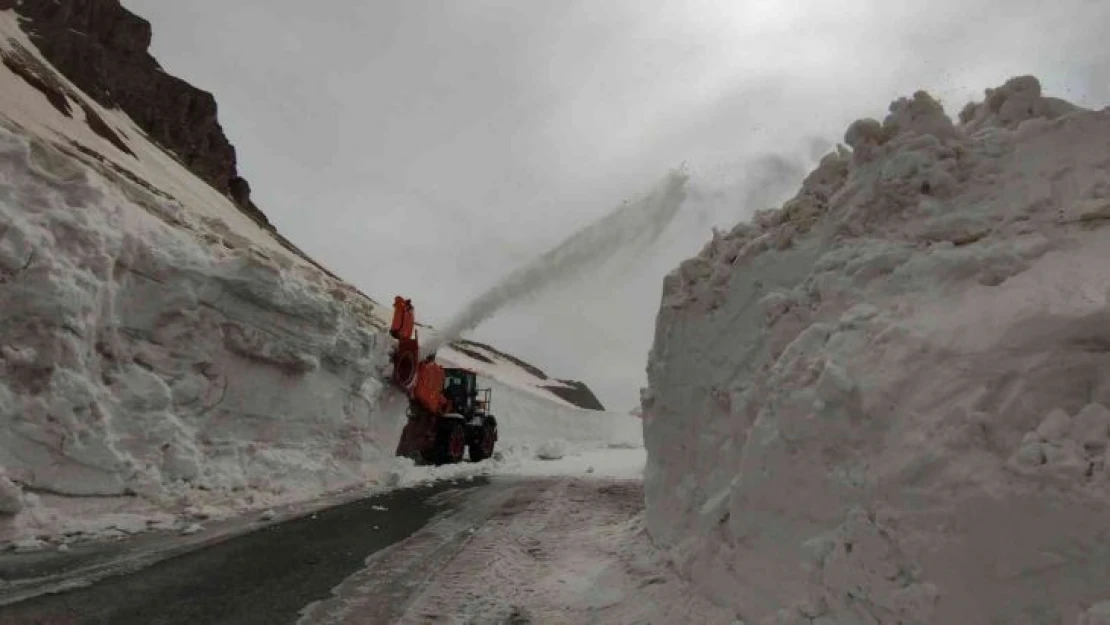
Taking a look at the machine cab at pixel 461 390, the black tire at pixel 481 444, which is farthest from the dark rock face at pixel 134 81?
the black tire at pixel 481 444

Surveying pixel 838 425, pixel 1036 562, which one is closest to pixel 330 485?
pixel 838 425

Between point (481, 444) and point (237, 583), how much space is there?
15688 millimetres

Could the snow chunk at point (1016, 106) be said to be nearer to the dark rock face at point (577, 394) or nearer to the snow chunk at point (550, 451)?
the snow chunk at point (550, 451)

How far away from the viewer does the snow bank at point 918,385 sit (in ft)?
9.85

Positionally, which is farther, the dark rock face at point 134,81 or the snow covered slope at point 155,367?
the dark rock face at point 134,81

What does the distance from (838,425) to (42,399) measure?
30.6 ft

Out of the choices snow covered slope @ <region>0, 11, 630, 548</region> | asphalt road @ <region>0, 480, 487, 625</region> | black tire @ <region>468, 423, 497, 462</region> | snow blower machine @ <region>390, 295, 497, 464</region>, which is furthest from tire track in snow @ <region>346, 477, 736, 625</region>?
black tire @ <region>468, 423, 497, 462</region>

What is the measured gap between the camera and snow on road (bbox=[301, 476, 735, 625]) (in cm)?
555

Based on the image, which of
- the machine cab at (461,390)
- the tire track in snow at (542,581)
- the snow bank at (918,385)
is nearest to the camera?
the snow bank at (918,385)

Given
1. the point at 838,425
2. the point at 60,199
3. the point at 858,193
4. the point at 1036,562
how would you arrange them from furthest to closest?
1. the point at 60,199
2. the point at 858,193
3. the point at 838,425
4. the point at 1036,562

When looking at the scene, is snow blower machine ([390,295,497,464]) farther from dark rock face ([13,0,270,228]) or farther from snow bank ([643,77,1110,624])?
dark rock face ([13,0,270,228])

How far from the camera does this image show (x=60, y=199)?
9.78 m

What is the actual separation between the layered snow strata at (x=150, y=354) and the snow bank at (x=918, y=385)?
768 centimetres

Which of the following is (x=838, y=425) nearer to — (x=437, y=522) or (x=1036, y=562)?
(x=1036, y=562)
